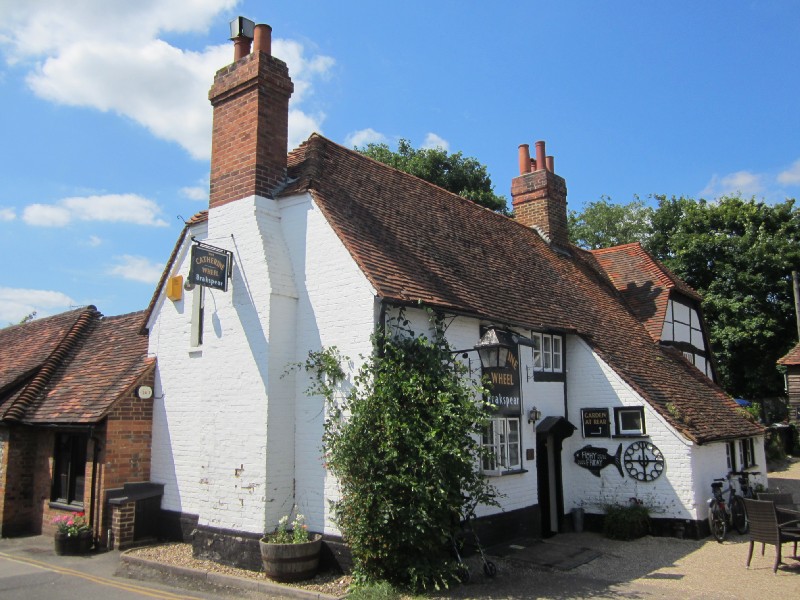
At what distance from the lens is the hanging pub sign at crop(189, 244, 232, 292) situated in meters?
9.55

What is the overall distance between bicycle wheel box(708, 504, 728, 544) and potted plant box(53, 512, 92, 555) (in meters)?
10.9

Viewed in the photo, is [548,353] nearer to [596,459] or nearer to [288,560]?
[596,459]

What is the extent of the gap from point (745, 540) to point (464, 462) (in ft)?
23.3

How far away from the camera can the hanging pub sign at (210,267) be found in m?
9.55

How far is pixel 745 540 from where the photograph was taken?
468 inches

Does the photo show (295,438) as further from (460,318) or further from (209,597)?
(460,318)

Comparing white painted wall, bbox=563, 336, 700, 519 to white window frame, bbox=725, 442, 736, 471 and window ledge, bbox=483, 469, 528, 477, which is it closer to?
white window frame, bbox=725, 442, 736, 471

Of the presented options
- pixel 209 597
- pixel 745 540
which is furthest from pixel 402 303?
pixel 745 540

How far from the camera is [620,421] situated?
41.6 ft

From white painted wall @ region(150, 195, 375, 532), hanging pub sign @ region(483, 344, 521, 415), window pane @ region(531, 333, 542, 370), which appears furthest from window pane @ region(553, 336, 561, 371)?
white painted wall @ region(150, 195, 375, 532)

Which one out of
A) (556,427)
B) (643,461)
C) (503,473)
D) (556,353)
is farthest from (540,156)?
(503,473)

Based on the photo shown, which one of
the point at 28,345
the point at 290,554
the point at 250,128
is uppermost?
the point at 250,128

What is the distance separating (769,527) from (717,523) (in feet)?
9.13

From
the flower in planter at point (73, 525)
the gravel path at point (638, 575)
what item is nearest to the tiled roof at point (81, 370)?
the flower in planter at point (73, 525)
